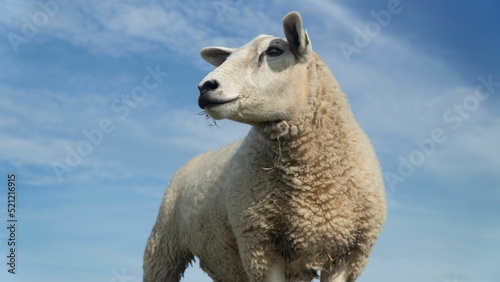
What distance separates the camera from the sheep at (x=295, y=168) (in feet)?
23.1

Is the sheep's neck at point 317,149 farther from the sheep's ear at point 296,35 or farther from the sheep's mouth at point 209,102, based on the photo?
the sheep's mouth at point 209,102

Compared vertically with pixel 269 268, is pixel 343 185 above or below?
above

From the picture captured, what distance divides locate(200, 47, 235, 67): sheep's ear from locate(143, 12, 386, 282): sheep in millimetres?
708

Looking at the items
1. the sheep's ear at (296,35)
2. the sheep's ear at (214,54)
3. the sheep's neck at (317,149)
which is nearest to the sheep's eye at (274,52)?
the sheep's ear at (296,35)

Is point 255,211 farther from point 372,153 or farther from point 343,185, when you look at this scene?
point 372,153

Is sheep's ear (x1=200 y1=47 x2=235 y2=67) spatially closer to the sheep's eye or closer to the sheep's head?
the sheep's head

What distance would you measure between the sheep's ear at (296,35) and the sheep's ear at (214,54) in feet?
3.87

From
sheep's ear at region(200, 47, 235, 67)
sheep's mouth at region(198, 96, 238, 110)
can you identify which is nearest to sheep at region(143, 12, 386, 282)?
sheep's mouth at region(198, 96, 238, 110)

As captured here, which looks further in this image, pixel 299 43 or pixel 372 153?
pixel 372 153

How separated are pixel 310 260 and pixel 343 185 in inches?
35.9

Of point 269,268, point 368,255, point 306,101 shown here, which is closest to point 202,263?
point 269,268

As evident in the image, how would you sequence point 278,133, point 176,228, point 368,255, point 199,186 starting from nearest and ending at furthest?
point 278,133 < point 368,255 < point 199,186 < point 176,228

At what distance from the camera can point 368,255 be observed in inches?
302

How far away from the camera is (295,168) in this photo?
734 cm
